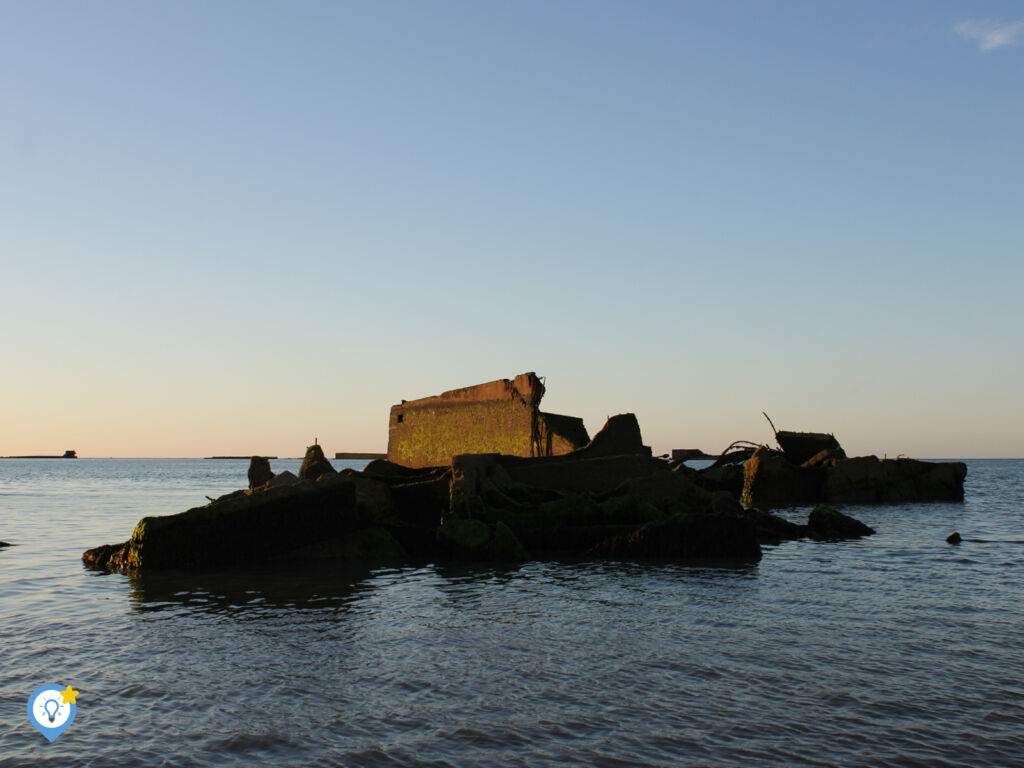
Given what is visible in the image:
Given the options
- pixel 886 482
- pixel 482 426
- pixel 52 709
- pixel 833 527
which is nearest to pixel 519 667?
pixel 52 709

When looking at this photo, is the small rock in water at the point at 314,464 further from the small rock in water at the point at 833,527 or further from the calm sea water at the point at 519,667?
the small rock in water at the point at 833,527

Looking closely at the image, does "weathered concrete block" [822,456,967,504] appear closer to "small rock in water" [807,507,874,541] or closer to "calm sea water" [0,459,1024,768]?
"small rock in water" [807,507,874,541]

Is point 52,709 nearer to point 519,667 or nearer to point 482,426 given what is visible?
point 519,667

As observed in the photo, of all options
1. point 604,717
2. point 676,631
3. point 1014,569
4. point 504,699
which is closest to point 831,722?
point 604,717

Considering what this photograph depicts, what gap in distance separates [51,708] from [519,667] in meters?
3.66

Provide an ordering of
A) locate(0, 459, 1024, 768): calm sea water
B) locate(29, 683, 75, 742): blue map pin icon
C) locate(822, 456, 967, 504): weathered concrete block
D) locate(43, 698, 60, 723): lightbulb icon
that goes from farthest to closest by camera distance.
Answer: locate(822, 456, 967, 504): weathered concrete block, locate(43, 698, 60, 723): lightbulb icon, locate(29, 683, 75, 742): blue map pin icon, locate(0, 459, 1024, 768): calm sea water

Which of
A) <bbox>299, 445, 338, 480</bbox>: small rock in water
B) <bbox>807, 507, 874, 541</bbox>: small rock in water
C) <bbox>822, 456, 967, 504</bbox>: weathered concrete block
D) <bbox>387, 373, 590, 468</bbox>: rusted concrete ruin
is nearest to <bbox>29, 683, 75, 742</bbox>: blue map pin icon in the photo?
<bbox>299, 445, 338, 480</bbox>: small rock in water

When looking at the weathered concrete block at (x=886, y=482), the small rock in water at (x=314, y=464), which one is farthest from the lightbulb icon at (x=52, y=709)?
the weathered concrete block at (x=886, y=482)

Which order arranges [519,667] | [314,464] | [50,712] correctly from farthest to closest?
[314,464]
[519,667]
[50,712]

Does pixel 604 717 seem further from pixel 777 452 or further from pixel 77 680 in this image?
pixel 777 452

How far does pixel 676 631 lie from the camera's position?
8.65m

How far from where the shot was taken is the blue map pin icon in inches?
220

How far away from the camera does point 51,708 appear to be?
5926mm

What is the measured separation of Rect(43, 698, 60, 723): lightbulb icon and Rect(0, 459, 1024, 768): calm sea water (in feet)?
0.53
